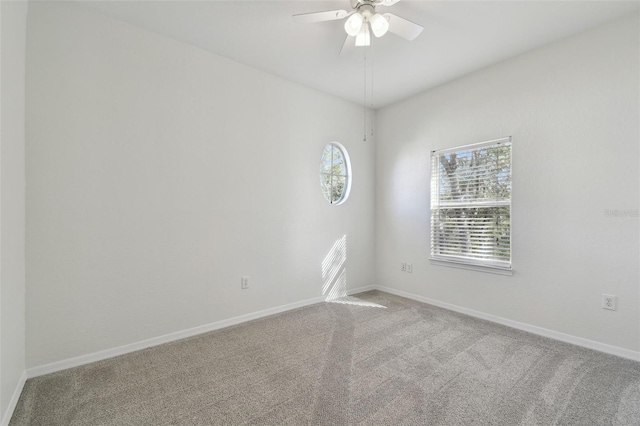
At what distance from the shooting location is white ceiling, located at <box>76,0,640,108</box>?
2.15m

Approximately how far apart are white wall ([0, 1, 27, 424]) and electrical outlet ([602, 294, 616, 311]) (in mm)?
4037

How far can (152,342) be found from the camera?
8.05ft

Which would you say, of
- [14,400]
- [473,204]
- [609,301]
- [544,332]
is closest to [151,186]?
[14,400]

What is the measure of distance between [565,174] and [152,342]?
3.87 m

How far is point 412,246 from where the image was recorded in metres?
3.76

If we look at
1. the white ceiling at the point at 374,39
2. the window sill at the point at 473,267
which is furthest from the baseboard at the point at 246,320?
the white ceiling at the point at 374,39

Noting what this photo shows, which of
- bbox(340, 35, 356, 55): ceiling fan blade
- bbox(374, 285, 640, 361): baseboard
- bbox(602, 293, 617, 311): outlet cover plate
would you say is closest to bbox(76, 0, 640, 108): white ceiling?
bbox(340, 35, 356, 55): ceiling fan blade

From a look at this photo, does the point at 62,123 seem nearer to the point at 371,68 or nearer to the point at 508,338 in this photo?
the point at 371,68

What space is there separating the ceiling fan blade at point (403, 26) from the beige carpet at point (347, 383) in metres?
2.44

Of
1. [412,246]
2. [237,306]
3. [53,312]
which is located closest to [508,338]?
[412,246]

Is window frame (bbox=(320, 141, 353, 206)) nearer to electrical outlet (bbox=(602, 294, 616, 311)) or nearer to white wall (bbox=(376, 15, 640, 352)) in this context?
white wall (bbox=(376, 15, 640, 352))

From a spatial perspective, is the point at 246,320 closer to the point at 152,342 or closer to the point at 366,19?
the point at 152,342

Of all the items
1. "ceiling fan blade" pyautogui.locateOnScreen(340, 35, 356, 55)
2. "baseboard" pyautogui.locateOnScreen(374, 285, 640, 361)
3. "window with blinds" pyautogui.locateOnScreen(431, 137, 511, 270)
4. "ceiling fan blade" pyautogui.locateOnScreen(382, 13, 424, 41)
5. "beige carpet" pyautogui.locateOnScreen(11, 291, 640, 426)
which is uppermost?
"ceiling fan blade" pyautogui.locateOnScreen(340, 35, 356, 55)

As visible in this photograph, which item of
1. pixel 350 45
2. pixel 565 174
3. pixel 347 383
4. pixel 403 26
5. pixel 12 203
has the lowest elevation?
pixel 347 383
